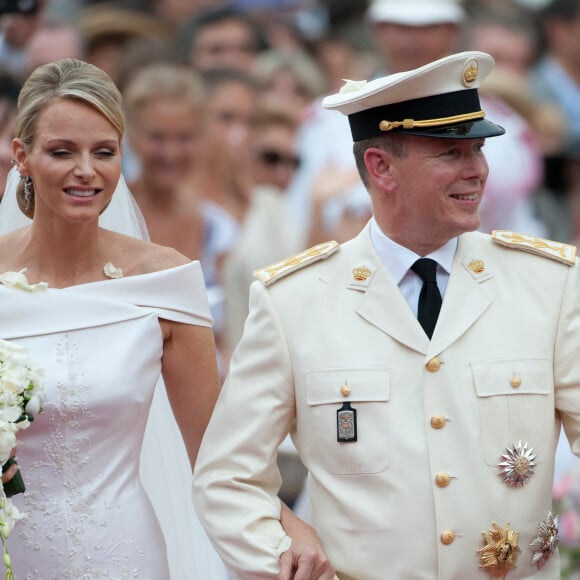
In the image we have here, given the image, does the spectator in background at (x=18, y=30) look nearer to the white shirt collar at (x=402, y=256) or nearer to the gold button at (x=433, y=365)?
the white shirt collar at (x=402, y=256)

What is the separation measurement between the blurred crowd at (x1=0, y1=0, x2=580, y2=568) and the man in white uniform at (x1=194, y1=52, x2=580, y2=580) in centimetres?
334

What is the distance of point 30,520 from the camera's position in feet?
15.2

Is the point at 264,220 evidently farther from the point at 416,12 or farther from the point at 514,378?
the point at 514,378

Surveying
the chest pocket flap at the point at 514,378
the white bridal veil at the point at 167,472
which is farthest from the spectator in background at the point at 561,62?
the chest pocket flap at the point at 514,378

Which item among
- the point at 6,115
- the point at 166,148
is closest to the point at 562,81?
the point at 166,148

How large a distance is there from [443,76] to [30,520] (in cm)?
175

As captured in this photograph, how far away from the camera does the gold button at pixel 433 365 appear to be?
166 inches

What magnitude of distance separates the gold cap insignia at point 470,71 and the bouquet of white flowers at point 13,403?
1420mm

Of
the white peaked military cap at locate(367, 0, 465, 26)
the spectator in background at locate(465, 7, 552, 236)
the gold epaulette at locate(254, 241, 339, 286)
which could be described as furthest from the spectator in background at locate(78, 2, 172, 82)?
the gold epaulette at locate(254, 241, 339, 286)

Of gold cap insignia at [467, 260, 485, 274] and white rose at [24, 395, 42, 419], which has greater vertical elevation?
gold cap insignia at [467, 260, 485, 274]

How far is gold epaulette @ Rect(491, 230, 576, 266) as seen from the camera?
170 inches

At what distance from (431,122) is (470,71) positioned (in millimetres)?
218

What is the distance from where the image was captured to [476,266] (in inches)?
171

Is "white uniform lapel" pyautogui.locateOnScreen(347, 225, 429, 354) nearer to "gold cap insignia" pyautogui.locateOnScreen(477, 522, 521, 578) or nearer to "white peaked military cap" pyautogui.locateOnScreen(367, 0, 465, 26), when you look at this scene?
"gold cap insignia" pyautogui.locateOnScreen(477, 522, 521, 578)
